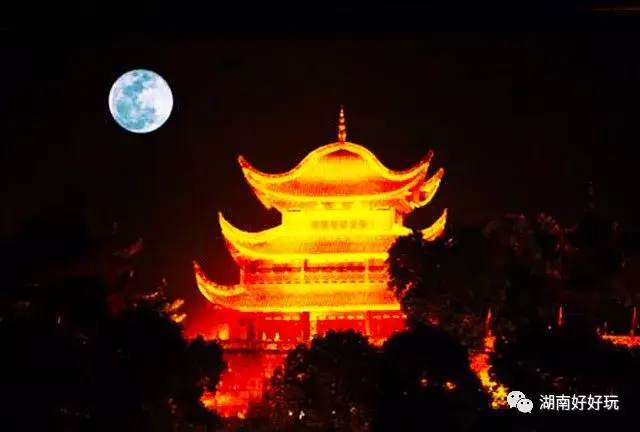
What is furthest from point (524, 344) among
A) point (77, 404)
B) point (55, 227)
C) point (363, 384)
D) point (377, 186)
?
point (377, 186)

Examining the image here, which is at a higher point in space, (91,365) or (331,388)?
(91,365)

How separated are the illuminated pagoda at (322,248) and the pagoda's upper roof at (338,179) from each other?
21 mm

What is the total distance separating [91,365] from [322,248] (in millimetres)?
11331

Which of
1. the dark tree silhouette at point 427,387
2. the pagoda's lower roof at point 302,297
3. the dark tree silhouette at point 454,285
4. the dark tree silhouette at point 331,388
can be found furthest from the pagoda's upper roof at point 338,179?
the dark tree silhouette at point 427,387

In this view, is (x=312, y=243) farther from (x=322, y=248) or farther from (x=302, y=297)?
(x=302, y=297)

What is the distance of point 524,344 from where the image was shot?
662 inches

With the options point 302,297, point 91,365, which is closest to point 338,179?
point 302,297

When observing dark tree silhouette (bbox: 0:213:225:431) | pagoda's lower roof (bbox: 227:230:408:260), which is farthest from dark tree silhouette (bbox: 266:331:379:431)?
pagoda's lower roof (bbox: 227:230:408:260)

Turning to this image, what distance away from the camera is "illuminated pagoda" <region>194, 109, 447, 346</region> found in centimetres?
2658

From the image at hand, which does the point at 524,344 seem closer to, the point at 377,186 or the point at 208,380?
the point at 208,380

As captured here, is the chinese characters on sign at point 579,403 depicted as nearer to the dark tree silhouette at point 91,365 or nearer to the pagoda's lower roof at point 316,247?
the dark tree silhouette at point 91,365

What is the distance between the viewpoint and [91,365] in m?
16.1

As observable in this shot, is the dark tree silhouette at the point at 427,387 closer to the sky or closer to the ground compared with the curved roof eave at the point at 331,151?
closer to the ground

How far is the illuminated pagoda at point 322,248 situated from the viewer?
26.6m
